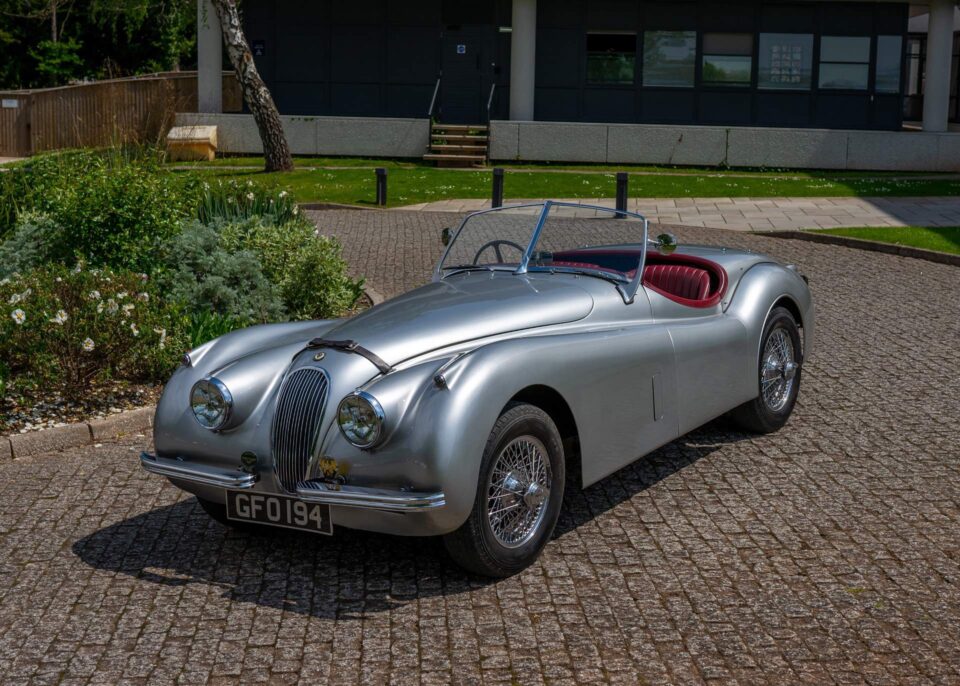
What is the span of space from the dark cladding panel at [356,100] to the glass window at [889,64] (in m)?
12.8

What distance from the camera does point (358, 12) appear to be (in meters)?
32.0

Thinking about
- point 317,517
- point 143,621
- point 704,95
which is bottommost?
point 143,621

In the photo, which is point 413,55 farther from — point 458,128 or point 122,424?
point 122,424

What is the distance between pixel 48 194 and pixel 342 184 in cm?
1309

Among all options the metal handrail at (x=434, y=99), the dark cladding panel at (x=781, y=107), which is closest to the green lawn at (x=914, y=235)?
the dark cladding panel at (x=781, y=107)

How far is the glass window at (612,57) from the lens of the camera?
3122cm

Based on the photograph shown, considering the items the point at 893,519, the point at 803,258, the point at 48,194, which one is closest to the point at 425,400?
the point at 893,519

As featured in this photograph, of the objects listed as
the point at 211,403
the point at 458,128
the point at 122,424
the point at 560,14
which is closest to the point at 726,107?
the point at 560,14

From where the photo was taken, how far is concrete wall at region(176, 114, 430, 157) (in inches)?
1187

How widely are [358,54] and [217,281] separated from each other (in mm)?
23818

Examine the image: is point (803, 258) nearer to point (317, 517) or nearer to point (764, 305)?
point (764, 305)

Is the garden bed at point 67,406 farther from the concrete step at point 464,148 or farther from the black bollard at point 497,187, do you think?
the concrete step at point 464,148

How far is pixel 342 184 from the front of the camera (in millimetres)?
23812

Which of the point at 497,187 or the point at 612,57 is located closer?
the point at 497,187
